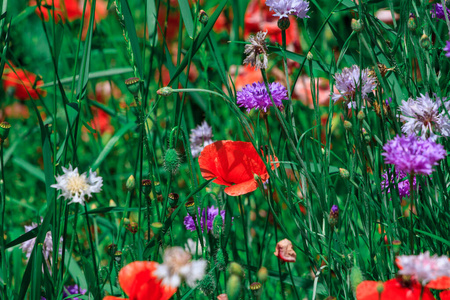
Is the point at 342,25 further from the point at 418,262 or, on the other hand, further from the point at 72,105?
the point at 418,262

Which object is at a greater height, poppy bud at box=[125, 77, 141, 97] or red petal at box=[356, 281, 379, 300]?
poppy bud at box=[125, 77, 141, 97]

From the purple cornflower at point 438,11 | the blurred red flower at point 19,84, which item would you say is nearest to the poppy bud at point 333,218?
the purple cornflower at point 438,11

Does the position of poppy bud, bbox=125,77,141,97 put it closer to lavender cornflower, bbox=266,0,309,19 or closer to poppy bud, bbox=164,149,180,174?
poppy bud, bbox=164,149,180,174

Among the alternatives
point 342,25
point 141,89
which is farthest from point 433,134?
point 342,25

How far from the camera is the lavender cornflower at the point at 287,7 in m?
0.82

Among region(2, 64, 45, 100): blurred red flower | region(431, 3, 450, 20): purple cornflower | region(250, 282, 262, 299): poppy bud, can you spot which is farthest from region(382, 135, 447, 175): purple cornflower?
region(2, 64, 45, 100): blurred red flower

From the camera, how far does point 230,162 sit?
0.89m

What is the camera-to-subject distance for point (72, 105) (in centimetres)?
86

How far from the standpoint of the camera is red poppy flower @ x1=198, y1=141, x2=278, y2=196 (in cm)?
88

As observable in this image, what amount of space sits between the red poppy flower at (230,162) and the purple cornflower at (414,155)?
0.32 metres

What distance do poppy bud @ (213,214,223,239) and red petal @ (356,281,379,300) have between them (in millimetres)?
247

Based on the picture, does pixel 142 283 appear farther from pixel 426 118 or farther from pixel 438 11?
pixel 438 11

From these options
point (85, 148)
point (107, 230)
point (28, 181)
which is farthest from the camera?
point (85, 148)

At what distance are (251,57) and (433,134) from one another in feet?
0.91
